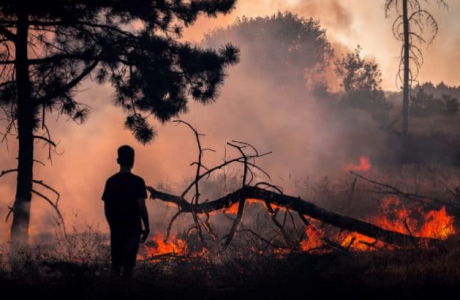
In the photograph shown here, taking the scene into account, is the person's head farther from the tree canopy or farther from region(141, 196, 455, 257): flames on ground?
the tree canopy

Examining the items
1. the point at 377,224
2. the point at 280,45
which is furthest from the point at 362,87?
the point at 377,224

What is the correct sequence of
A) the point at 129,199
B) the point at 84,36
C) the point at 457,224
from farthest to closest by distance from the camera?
1. the point at 457,224
2. the point at 84,36
3. the point at 129,199

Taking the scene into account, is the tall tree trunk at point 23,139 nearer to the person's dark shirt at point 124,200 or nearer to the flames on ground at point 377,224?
the flames on ground at point 377,224

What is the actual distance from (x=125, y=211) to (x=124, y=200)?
14 cm

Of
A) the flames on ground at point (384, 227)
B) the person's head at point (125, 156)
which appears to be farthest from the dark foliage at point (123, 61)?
the person's head at point (125, 156)

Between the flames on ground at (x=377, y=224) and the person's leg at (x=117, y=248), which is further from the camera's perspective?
the flames on ground at (x=377, y=224)

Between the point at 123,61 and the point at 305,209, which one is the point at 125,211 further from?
the point at 123,61

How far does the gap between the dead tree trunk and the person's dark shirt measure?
2.14 metres

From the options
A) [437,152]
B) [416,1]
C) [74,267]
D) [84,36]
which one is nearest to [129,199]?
[74,267]

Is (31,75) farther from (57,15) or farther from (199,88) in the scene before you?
(199,88)

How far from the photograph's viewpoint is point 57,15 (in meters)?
8.96

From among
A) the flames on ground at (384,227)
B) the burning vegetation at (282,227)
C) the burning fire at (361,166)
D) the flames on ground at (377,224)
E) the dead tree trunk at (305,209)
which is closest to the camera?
the burning vegetation at (282,227)

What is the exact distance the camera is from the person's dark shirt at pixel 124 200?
654 cm

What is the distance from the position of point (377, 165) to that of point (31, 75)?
20154mm
